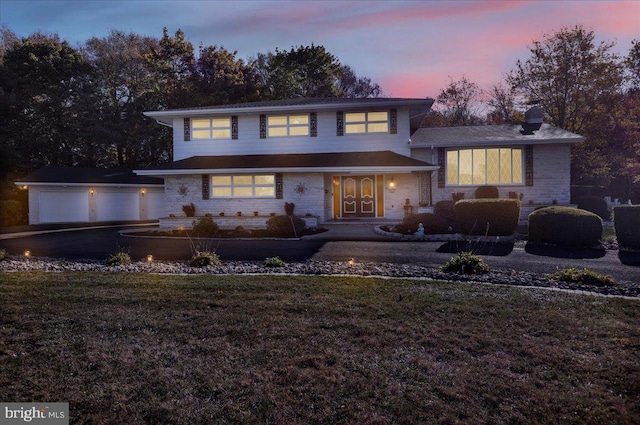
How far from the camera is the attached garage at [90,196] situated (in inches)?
917

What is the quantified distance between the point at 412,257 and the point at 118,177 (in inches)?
916

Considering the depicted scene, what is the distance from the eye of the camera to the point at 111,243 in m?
13.2

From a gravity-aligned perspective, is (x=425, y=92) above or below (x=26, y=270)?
above

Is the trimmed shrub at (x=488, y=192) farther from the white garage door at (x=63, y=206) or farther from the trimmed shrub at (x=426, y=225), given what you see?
the white garage door at (x=63, y=206)

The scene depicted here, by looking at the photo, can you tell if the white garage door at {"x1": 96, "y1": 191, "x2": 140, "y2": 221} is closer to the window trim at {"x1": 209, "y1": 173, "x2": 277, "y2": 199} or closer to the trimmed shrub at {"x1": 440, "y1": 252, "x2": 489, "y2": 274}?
the window trim at {"x1": 209, "y1": 173, "x2": 277, "y2": 199}

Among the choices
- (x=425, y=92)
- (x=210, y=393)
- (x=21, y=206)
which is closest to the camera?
(x=210, y=393)

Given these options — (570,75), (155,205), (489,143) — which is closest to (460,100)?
(570,75)

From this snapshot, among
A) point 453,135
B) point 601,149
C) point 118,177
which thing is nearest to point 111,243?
point 118,177

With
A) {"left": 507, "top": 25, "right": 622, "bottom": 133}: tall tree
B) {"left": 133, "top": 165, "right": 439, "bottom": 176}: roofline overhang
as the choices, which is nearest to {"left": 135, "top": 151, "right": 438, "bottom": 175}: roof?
{"left": 133, "top": 165, "right": 439, "bottom": 176}: roofline overhang

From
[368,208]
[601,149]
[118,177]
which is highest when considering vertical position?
[601,149]

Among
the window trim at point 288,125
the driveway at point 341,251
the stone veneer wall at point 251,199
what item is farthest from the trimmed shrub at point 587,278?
the window trim at point 288,125

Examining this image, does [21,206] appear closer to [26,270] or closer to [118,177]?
[118,177]

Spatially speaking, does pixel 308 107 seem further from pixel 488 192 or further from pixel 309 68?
pixel 309 68

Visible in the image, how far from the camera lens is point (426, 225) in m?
13.9
